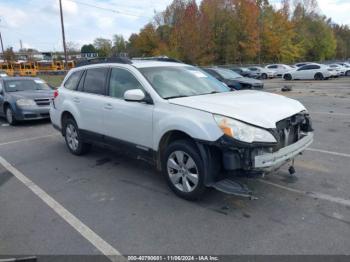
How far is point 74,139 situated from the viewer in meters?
6.12

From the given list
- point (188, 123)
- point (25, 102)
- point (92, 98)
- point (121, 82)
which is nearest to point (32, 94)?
point (25, 102)

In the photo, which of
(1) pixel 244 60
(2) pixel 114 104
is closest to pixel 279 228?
(2) pixel 114 104

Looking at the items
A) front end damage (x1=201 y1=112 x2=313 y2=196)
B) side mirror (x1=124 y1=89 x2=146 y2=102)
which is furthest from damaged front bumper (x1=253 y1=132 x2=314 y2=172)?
side mirror (x1=124 y1=89 x2=146 y2=102)

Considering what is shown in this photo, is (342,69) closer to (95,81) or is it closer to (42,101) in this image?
(42,101)

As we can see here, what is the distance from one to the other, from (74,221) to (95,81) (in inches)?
108

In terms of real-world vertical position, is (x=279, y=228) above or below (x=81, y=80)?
below

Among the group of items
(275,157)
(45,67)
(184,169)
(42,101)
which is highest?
(45,67)

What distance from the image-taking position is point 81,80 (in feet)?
19.3

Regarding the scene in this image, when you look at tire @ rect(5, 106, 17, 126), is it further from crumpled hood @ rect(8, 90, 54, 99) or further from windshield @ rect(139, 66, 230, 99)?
windshield @ rect(139, 66, 230, 99)

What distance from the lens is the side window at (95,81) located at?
524 centimetres

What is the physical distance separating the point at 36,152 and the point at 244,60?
50.7 m

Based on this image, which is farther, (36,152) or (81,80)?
(36,152)

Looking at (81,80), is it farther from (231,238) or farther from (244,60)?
(244,60)

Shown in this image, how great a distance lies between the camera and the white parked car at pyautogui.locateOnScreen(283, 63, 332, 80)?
26078 mm
